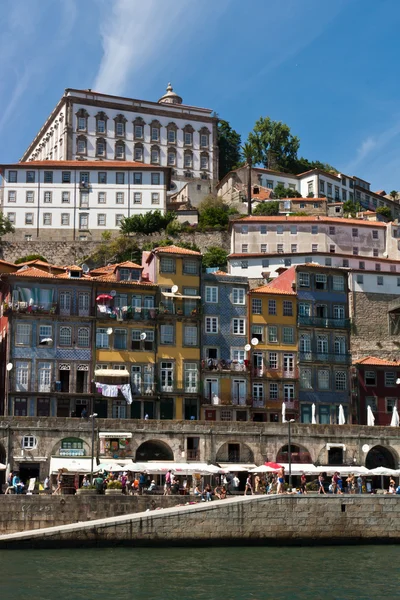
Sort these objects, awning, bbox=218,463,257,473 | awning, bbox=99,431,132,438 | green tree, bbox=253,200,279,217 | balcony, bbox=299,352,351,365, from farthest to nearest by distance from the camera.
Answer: green tree, bbox=253,200,279,217 < balcony, bbox=299,352,351,365 < awning, bbox=99,431,132,438 < awning, bbox=218,463,257,473

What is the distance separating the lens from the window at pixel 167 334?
212 ft

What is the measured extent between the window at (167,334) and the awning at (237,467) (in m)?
11.2

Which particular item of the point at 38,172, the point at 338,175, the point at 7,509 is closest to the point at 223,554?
the point at 7,509

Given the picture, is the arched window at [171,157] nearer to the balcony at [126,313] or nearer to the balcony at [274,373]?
the balcony at [126,313]

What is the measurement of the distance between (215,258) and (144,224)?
30.8 feet

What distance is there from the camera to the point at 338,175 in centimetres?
12950

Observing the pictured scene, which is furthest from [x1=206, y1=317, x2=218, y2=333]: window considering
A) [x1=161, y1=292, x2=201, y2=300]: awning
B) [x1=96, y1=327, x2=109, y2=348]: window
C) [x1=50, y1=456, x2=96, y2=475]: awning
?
[x1=50, y1=456, x2=96, y2=475]: awning

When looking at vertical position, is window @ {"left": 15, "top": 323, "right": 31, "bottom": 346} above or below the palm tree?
below

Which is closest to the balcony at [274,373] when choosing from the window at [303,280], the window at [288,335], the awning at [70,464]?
the window at [288,335]

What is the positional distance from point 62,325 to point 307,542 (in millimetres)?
24302

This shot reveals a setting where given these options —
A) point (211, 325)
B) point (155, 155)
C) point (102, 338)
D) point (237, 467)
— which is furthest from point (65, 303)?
point (155, 155)

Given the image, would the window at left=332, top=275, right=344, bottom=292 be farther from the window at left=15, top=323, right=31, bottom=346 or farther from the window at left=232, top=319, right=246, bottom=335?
the window at left=15, top=323, right=31, bottom=346

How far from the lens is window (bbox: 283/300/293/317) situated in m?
68.1

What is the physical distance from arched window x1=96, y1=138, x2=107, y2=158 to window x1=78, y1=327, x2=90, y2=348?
62079 mm
